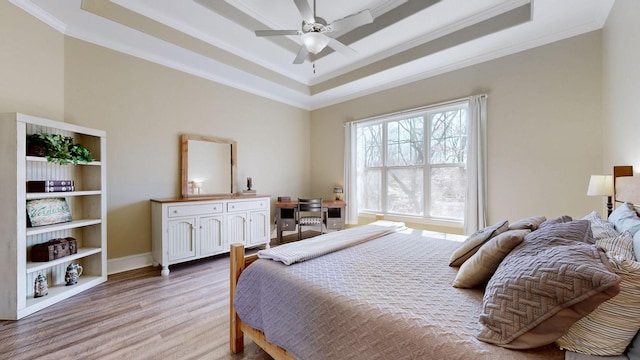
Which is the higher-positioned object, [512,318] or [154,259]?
[512,318]

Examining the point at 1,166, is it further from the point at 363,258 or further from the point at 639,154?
the point at 639,154

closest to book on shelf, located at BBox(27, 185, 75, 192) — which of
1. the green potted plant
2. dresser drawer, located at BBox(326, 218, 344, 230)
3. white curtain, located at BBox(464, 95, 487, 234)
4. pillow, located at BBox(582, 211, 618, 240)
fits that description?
the green potted plant

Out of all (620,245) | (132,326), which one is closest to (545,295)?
(620,245)

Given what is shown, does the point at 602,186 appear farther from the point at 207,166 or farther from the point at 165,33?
the point at 165,33

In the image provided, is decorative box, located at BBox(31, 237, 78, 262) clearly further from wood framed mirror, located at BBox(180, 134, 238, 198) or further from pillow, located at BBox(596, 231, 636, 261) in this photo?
pillow, located at BBox(596, 231, 636, 261)

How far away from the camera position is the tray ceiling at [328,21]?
255 centimetres

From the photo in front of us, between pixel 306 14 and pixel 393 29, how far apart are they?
54.4 inches

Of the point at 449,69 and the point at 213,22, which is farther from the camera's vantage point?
the point at 449,69

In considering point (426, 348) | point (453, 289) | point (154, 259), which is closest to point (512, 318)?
point (426, 348)

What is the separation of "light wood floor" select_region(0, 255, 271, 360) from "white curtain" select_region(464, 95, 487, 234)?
116 inches

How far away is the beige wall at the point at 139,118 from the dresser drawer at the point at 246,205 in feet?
1.90

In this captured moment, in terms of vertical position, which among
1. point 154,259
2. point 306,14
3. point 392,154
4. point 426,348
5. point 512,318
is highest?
point 306,14

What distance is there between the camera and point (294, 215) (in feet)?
14.6

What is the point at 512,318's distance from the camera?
0.83m
